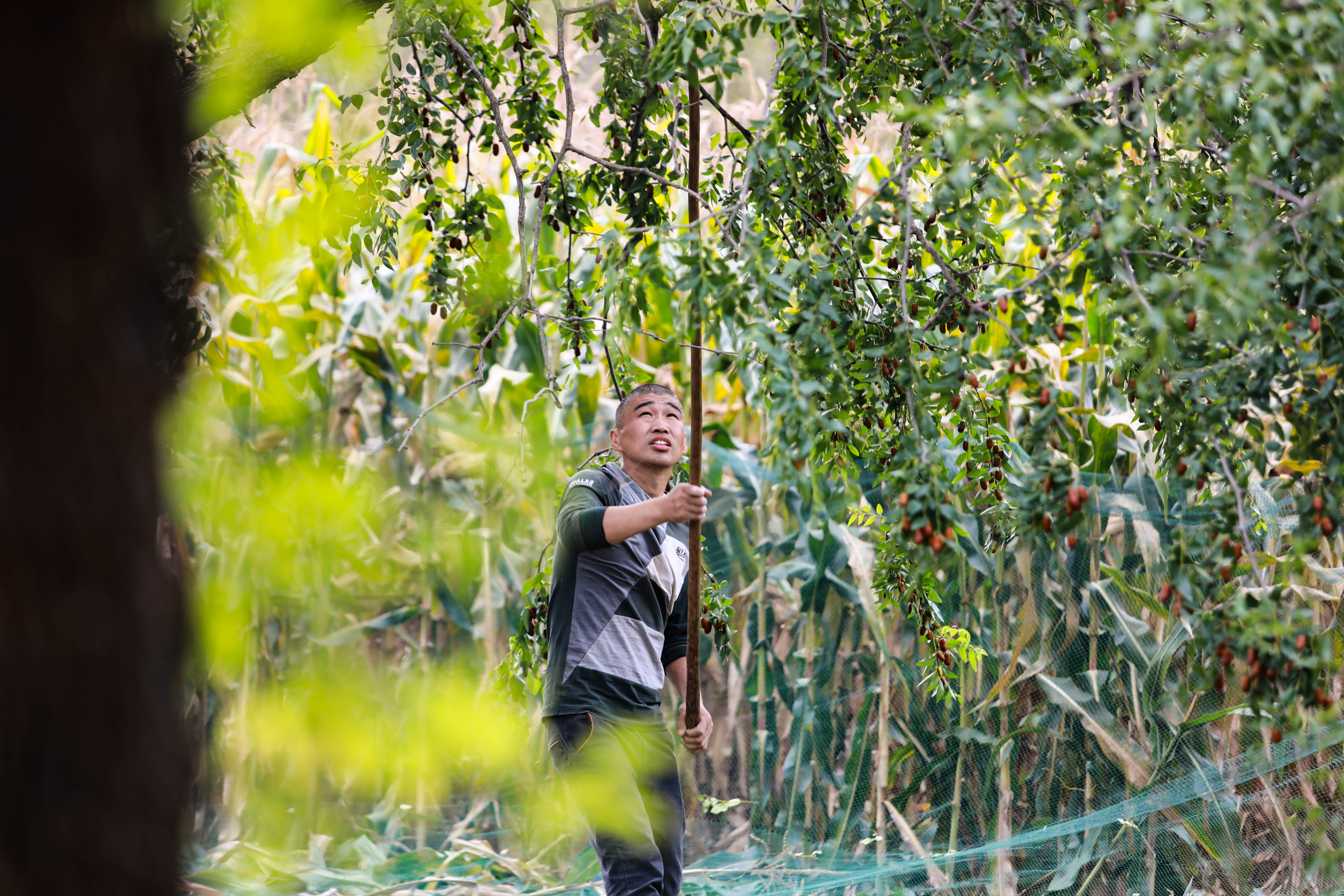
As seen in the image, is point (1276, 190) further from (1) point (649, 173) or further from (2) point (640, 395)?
(2) point (640, 395)

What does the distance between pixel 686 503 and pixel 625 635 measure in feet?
2.42

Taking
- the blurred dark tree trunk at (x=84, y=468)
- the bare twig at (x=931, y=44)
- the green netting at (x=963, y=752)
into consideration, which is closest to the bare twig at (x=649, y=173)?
the bare twig at (x=931, y=44)

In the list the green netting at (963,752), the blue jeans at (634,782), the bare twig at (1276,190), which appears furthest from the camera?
the green netting at (963,752)

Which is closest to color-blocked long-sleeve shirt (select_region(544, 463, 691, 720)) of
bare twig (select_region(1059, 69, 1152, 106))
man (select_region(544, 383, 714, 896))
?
man (select_region(544, 383, 714, 896))

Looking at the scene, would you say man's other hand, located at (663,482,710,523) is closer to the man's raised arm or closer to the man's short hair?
the man's raised arm

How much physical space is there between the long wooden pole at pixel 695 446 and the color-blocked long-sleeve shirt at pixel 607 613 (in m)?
0.40

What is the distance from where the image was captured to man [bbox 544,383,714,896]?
2559 mm

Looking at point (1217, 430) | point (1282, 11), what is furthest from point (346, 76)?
point (1217, 430)

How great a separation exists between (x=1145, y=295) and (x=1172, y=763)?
2.74m

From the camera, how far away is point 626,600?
2.85 metres

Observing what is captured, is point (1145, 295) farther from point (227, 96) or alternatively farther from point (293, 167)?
point (293, 167)

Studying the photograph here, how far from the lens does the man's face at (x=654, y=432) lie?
2.88 metres

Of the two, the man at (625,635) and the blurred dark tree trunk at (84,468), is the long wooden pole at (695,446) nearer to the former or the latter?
the man at (625,635)

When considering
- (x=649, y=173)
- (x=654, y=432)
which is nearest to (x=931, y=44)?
(x=649, y=173)
